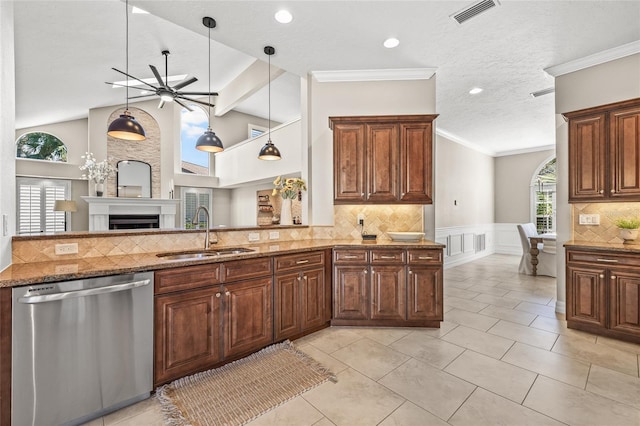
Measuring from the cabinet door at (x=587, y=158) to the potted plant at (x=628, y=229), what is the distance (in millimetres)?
375

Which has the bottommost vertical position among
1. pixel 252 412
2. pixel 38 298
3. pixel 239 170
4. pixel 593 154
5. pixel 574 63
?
pixel 252 412

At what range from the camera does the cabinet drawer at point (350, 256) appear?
10.4 ft

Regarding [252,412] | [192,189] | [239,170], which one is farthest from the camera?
[192,189]

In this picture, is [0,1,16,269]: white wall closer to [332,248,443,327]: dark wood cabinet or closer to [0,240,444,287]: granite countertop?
[0,240,444,287]: granite countertop

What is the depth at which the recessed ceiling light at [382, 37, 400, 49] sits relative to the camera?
3074 millimetres

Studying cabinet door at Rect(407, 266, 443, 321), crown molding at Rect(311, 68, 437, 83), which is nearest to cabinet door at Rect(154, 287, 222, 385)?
cabinet door at Rect(407, 266, 443, 321)

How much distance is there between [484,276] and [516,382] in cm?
400

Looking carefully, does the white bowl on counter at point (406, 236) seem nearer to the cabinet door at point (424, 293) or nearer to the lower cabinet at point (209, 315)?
the cabinet door at point (424, 293)

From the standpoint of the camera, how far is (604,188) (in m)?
3.12

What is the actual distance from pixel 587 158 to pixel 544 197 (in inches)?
234

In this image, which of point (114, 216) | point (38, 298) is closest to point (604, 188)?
point (38, 298)

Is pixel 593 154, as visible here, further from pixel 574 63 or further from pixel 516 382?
pixel 516 382

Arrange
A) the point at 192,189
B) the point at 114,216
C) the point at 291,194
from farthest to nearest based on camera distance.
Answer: the point at 192,189 → the point at 114,216 → the point at 291,194

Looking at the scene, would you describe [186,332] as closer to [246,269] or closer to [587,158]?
[246,269]
